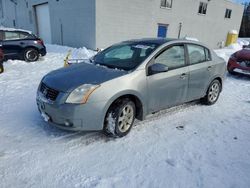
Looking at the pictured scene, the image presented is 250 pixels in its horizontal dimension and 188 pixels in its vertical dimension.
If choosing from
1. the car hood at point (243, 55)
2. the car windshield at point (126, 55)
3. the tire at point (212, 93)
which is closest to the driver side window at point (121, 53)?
the car windshield at point (126, 55)

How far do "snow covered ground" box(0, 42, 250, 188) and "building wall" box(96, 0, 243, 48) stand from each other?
30.7 ft

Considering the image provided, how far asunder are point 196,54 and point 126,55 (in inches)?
62.5

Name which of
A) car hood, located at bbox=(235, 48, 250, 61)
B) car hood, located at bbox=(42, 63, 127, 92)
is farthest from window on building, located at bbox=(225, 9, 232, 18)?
car hood, located at bbox=(42, 63, 127, 92)

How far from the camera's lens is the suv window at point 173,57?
418 centimetres

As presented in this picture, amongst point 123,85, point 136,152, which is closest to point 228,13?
point 123,85

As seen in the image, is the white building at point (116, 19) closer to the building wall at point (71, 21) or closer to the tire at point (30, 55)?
the building wall at point (71, 21)

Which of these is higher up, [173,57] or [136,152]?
[173,57]

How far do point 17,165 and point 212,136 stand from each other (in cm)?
307

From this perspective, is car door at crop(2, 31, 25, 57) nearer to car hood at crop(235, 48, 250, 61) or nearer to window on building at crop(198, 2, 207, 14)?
car hood at crop(235, 48, 250, 61)

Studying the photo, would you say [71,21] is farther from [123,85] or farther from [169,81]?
[123,85]

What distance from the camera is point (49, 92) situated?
3.58 meters

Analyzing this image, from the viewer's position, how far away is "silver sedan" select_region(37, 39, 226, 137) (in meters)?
3.37

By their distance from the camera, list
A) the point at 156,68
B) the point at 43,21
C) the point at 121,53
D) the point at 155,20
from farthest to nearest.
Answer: the point at 43,21 → the point at 155,20 → the point at 121,53 → the point at 156,68

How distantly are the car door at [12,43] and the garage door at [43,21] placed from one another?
7495mm
